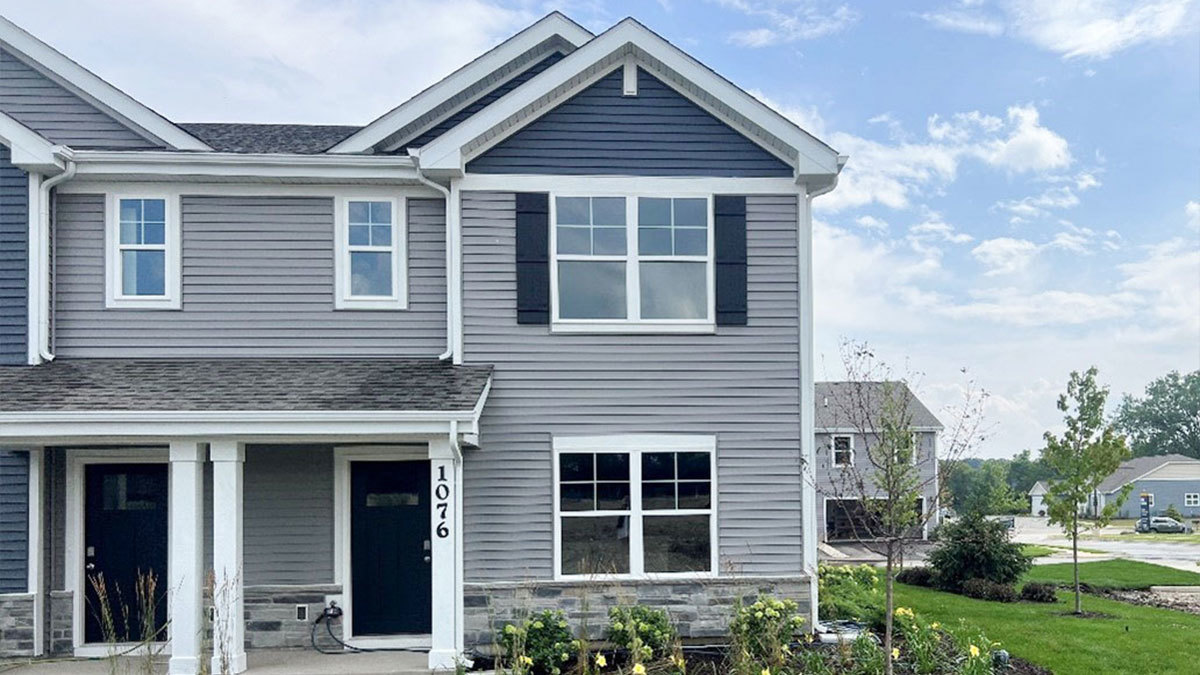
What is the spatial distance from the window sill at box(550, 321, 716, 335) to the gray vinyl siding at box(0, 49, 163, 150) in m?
5.32

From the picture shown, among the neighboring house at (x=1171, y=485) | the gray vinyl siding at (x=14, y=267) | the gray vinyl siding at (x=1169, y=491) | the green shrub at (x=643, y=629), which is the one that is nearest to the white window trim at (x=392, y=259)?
the gray vinyl siding at (x=14, y=267)

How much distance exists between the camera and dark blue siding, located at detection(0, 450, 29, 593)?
9578 millimetres

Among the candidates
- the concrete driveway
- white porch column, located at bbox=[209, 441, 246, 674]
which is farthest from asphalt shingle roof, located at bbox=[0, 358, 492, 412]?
the concrete driveway

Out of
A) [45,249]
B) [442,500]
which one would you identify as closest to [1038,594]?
[442,500]

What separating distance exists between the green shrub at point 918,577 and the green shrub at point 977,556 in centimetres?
36

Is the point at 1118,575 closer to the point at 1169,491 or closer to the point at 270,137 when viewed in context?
the point at 270,137

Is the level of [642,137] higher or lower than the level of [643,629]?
higher

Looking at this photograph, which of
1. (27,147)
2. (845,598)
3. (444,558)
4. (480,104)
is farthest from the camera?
(480,104)

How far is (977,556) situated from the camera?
1717cm

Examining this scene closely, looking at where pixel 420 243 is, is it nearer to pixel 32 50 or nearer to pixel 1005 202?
pixel 32 50

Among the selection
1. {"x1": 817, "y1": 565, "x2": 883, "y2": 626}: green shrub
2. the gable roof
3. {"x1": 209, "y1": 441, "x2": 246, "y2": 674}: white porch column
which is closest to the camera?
{"x1": 209, "y1": 441, "x2": 246, "y2": 674}: white porch column

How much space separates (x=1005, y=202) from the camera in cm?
1823

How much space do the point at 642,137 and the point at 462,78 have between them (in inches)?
105

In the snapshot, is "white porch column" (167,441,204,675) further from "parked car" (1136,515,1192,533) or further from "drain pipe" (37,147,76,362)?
"parked car" (1136,515,1192,533)
